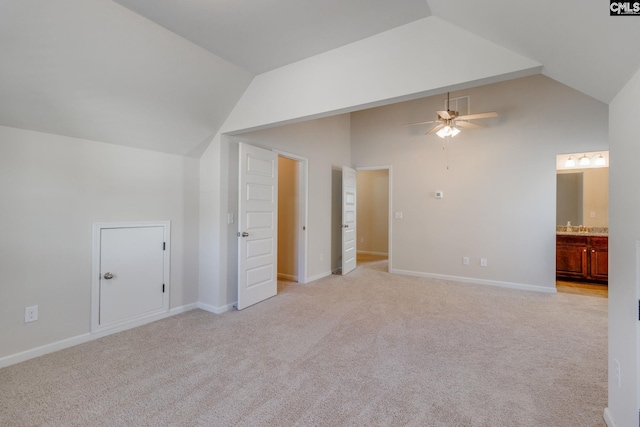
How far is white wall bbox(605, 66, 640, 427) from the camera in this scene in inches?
50.7

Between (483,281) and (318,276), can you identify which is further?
(318,276)

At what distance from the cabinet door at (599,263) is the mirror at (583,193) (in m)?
0.64

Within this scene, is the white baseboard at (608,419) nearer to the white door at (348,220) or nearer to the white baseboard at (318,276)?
the white baseboard at (318,276)

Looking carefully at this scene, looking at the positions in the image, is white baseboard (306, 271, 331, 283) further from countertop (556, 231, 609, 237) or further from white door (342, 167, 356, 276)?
countertop (556, 231, 609, 237)

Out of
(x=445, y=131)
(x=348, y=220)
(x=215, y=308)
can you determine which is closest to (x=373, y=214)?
(x=348, y=220)

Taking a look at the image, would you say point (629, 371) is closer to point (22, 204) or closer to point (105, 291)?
point (105, 291)

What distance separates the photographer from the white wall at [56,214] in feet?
7.44

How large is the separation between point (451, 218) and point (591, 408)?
3.39 m

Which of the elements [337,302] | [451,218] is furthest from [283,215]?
[451,218]

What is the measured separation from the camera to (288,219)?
16.1 feet

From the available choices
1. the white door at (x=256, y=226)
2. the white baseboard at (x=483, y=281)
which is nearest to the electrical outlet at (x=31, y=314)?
the white door at (x=256, y=226)

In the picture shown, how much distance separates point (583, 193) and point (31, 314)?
25.8ft

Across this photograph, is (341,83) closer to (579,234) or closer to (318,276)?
(318,276)

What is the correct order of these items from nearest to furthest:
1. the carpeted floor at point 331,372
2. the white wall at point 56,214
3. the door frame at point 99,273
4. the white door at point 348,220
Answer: the carpeted floor at point 331,372 < the white wall at point 56,214 < the door frame at point 99,273 < the white door at point 348,220
